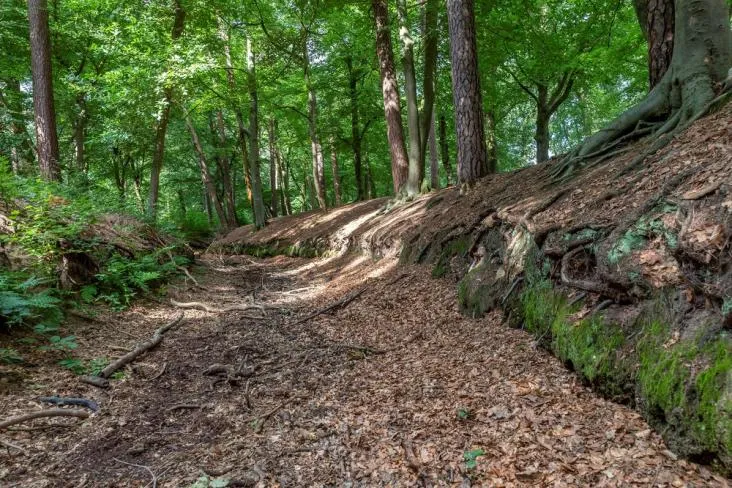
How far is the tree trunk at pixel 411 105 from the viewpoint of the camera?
11.2 metres

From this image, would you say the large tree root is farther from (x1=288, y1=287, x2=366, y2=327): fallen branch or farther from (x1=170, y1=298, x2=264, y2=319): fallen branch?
(x1=288, y1=287, x2=366, y2=327): fallen branch

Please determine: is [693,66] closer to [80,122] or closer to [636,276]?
[636,276]

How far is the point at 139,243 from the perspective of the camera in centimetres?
870

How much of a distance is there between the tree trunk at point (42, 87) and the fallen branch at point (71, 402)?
6.93m

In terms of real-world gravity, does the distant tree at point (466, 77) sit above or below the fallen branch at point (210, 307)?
above

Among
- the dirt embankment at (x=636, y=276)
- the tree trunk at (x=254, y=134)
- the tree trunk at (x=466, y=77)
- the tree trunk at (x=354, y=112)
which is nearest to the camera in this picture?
the dirt embankment at (x=636, y=276)

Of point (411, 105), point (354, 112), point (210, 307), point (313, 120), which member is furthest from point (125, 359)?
point (354, 112)

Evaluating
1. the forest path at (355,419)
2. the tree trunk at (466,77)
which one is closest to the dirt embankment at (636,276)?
the forest path at (355,419)

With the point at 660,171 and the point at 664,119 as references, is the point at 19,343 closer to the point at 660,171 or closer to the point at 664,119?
the point at 660,171

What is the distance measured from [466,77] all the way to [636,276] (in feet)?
20.7

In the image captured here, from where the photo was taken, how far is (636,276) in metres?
3.33

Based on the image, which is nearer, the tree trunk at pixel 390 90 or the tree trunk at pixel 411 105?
the tree trunk at pixel 411 105

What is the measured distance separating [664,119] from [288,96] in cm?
1779

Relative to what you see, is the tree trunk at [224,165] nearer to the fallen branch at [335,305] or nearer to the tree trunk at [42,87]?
the tree trunk at [42,87]
